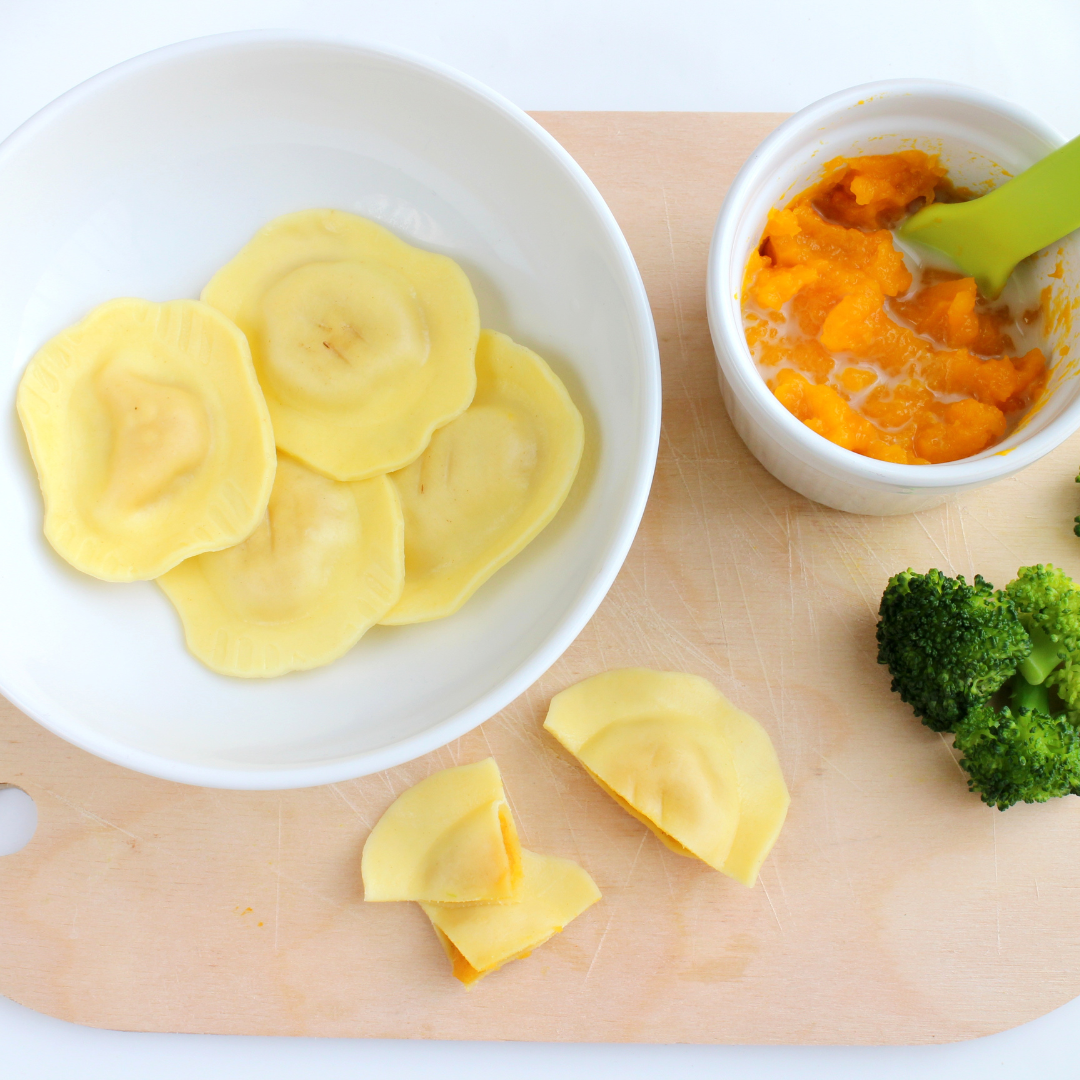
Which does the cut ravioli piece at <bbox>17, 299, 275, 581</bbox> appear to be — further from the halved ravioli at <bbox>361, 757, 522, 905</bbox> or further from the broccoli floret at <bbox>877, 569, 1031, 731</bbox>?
the broccoli floret at <bbox>877, 569, 1031, 731</bbox>

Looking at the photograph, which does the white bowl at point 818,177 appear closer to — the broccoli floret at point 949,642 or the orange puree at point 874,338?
the orange puree at point 874,338

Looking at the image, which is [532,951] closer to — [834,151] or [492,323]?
[492,323]

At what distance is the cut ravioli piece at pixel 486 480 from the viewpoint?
1.44m

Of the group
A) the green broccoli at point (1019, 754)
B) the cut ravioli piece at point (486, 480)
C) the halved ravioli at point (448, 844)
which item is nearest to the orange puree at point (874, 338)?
the cut ravioli piece at point (486, 480)

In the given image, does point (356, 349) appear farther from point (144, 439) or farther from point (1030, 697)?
point (1030, 697)

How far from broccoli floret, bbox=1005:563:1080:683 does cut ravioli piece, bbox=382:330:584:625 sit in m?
0.80

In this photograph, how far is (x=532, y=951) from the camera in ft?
5.15

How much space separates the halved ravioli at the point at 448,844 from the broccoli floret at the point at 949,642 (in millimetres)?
713

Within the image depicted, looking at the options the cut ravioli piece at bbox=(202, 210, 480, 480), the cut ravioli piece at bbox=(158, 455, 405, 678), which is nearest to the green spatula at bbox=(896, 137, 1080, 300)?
the cut ravioli piece at bbox=(202, 210, 480, 480)

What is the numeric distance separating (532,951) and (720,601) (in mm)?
677

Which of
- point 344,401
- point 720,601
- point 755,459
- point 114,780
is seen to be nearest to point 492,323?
point 344,401

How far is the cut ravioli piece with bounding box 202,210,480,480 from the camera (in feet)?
4.90

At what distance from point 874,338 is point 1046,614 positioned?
1.79ft

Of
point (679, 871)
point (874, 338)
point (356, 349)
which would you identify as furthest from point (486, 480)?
point (679, 871)
